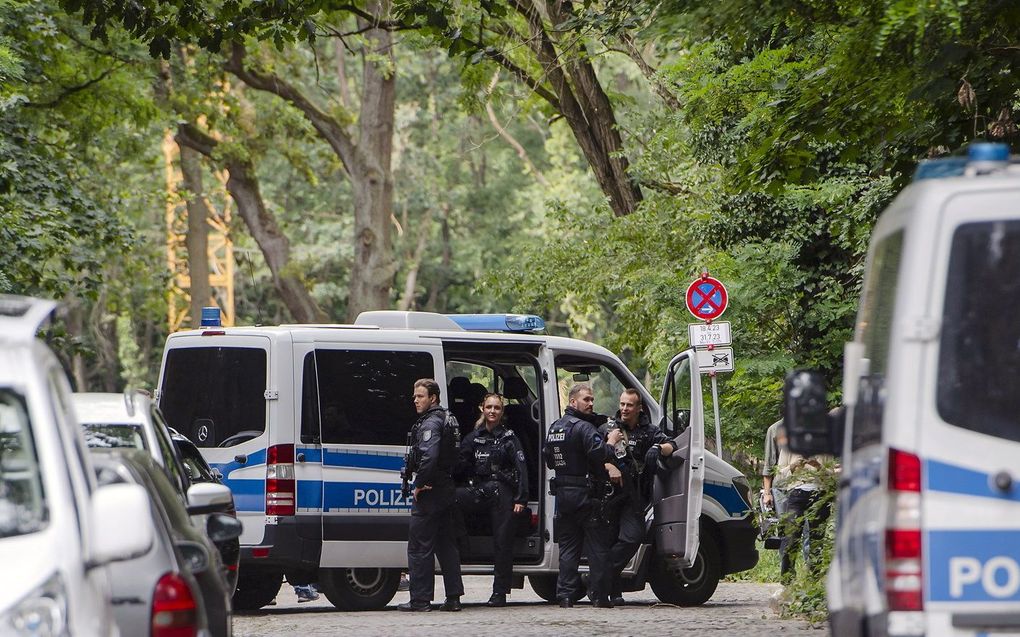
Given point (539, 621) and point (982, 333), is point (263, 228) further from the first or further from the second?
point (982, 333)

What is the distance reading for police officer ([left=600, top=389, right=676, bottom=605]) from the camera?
46.3 ft

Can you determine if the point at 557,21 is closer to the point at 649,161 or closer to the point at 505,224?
the point at 649,161

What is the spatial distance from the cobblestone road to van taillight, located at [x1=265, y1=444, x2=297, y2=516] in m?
0.86

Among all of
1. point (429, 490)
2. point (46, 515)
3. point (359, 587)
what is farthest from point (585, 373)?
point (46, 515)

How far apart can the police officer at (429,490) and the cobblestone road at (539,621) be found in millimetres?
250

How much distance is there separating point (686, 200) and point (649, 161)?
2.67 feet

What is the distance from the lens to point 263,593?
1466cm

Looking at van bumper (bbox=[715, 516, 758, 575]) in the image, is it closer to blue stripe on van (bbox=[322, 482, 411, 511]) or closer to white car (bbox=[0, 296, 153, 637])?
blue stripe on van (bbox=[322, 482, 411, 511])

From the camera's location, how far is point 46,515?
15.8ft

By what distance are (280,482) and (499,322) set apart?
9.06 ft

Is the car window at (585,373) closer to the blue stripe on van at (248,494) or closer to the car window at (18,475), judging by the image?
the blue stripe on van at (248,494)

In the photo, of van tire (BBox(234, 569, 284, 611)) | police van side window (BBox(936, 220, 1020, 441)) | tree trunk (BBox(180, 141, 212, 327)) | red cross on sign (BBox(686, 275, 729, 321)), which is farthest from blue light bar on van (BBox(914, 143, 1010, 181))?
tree trunk (BBox(180, 141, 212, 327))

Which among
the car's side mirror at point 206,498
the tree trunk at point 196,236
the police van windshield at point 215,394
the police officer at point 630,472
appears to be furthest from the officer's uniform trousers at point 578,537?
the tree trunk at point 196,236

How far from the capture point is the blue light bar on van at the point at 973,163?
5617 mm
